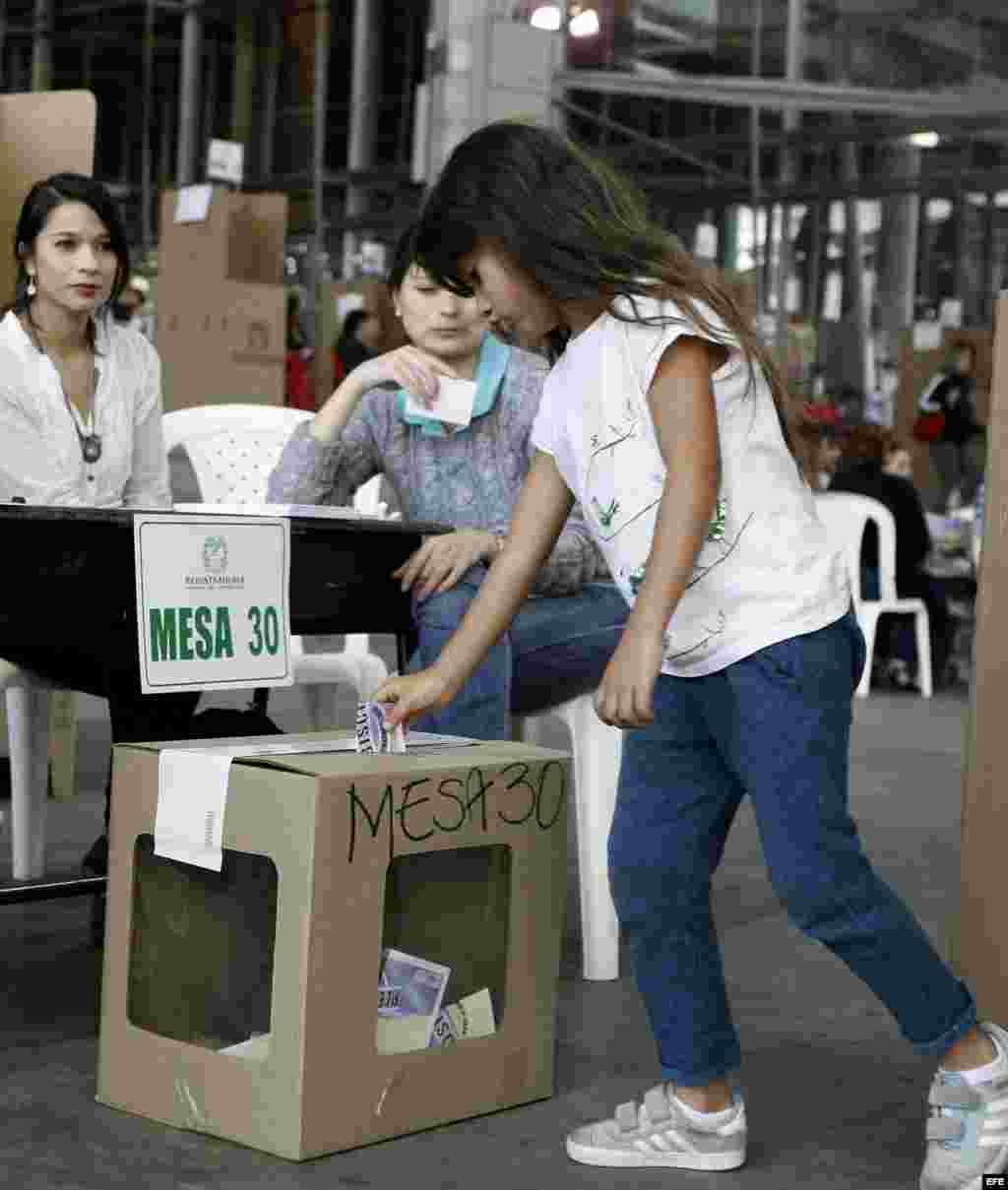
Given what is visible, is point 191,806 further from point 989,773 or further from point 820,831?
point 989,773

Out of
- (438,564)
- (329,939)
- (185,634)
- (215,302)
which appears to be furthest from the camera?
(215,302)

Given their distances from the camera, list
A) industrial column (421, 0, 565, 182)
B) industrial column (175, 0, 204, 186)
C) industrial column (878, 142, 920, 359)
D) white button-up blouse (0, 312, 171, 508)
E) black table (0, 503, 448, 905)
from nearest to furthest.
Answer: black table (0, 503, 448, 905)
white button-up blouse (0, 312, 171, 508)
industrial column (421, 0, 565, 182)
industrial column (175, 0, 204, 186)
industrial column (878, 142, 920, 359)

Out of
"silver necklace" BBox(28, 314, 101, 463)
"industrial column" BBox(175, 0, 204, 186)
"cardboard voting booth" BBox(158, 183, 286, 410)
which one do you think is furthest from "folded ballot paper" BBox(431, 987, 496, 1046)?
"industrial column" BBox(175, 0, 204, 186)

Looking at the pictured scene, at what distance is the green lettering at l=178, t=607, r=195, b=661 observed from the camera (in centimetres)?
218

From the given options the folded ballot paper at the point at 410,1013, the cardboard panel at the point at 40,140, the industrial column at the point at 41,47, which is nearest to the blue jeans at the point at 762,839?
the folded ballot paper at the point at 410,1013

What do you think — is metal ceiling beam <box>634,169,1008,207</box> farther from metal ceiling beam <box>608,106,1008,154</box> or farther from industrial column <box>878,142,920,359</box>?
metal ceiling beam <box>608,106,1008,154</box>

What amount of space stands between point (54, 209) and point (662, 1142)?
74.8 inches

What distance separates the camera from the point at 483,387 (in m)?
2.87

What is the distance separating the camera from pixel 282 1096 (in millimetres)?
1895

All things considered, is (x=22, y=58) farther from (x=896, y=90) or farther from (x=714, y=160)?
(x=896, y=90)

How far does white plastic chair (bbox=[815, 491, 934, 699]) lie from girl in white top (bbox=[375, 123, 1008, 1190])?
5.54 m

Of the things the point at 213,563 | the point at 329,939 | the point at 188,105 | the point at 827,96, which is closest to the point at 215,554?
the point at 213,563

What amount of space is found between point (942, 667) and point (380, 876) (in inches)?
252

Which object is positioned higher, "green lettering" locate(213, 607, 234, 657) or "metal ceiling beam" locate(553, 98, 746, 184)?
"metal ceiling beam" locate(553, 98, 746, 184)
